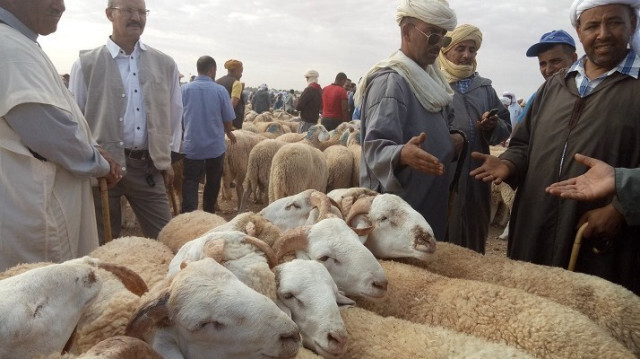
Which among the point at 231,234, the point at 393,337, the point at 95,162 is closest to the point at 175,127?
the point at 95,162

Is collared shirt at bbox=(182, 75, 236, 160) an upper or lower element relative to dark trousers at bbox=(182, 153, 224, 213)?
upper

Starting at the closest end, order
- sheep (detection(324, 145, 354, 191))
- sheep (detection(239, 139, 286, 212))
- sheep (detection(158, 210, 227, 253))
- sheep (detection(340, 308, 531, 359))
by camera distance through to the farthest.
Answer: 1. sheep (detection(340, 308, 531, 359))
2. sheep (detection(158, 210, 227, 253))
3. sheep (detection(239, 139, 286, 212))
4. sheep (detection(324, 145, 354, 191))

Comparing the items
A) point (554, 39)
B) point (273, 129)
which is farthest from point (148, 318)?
point (273, 129)

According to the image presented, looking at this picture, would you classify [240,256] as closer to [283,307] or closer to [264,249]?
[264,249]

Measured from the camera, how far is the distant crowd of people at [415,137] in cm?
216

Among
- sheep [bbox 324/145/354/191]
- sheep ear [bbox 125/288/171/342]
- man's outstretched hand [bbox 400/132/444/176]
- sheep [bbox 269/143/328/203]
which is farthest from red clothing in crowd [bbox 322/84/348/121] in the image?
sheep ear [bbox 125/288/171/342]

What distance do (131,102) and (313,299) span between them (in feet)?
8.01

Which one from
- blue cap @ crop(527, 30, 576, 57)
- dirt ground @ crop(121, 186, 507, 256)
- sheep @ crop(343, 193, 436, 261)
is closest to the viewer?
sheep @ crop(343, 193, 436, 261)

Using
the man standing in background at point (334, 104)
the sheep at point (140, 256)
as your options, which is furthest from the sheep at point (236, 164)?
the sheep at point (140, 256)

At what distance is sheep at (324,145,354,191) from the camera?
304 inches

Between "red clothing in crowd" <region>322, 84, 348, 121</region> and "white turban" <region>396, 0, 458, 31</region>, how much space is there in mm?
8583

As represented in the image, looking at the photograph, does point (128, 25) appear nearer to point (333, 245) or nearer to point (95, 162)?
point (95, 162)

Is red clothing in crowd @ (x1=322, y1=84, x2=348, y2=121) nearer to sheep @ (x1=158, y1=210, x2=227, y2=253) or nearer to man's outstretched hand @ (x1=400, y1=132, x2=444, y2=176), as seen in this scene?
sheep @ (x1=158, y1=210, x2=227, y2=253)

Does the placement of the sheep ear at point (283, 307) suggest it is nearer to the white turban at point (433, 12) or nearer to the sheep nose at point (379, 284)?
the sheep nose at point (379, 284)
